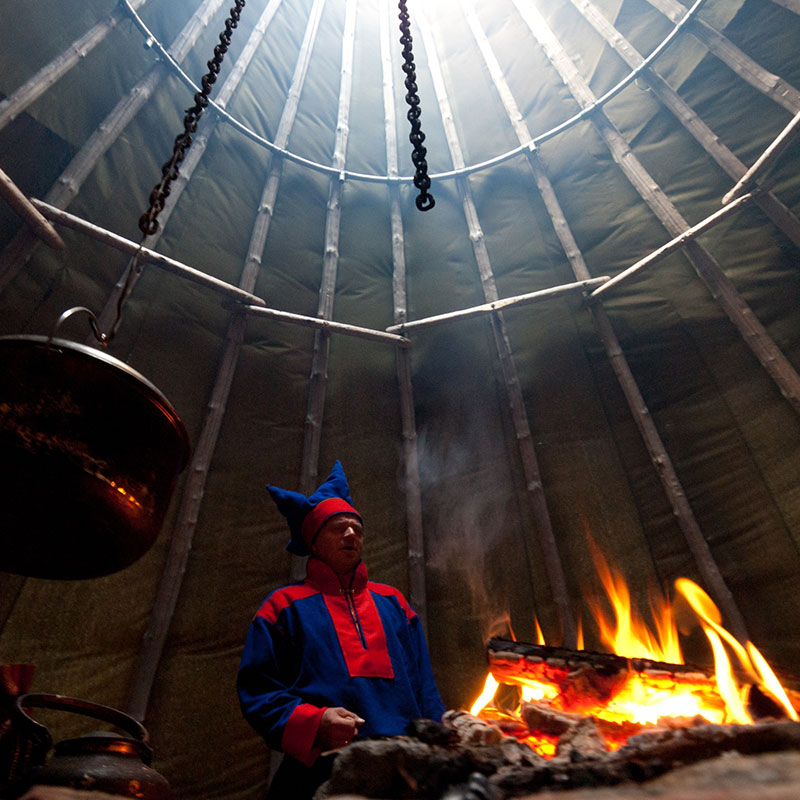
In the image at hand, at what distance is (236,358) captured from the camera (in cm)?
342

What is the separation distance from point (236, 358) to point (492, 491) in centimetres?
202

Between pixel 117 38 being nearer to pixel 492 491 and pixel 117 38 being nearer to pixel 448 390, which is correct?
pixel 448 390

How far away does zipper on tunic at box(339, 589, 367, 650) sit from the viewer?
193cm

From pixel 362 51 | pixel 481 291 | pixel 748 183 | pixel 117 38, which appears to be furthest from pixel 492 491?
pixel 362 51

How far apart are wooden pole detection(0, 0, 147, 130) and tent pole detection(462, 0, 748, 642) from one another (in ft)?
9.56

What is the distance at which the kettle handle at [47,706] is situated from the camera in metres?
1.51

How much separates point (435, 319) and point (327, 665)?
2.43m

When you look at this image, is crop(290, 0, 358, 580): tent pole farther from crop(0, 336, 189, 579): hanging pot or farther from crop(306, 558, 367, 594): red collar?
crop(0, 336, 189, 579): hanging pot

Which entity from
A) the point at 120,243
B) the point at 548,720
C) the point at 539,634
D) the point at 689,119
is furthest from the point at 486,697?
the point at 689,119

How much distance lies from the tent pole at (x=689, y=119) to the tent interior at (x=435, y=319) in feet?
0.08

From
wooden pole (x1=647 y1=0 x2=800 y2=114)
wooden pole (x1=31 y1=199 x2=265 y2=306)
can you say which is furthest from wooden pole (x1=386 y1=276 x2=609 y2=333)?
wooden pole (x1=647 y1=0 x2=800 y2=114)

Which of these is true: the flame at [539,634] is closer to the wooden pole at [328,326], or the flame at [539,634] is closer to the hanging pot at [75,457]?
the wooden pole at [328,326]

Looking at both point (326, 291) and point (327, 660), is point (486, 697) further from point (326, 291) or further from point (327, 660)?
point (326, 291)

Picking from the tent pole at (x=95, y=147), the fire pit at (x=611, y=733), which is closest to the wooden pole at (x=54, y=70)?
the tent pole at (x=95, y=147)
